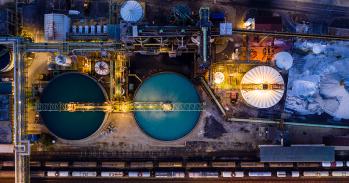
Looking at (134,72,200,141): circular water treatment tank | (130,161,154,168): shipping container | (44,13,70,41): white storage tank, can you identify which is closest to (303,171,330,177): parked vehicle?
A: (134,72,200,141): circular water treatment tank

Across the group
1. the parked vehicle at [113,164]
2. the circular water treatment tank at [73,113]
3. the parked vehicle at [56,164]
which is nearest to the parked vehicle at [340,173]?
the parked vehicle at [113,164]

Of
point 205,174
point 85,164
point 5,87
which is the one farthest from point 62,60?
point 205,174

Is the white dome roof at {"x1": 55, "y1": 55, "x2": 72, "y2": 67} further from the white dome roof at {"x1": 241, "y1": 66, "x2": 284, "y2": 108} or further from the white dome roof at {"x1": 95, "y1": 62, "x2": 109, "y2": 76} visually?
the white dome roof at {"x1": 241, "y1": 66, "x2": 284, "y2": 108}

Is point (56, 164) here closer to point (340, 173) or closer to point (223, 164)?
point (223, 164)

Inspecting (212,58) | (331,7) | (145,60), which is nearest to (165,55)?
(145,60)

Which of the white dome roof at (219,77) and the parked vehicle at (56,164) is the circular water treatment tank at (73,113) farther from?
the white dome roof at (219,77)

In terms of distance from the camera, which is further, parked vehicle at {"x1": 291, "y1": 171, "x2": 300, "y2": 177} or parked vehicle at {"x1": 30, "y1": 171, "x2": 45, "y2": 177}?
parked vehicle at {"x1": 30, "y1": 171, "x2": 45, "y2": 177}
